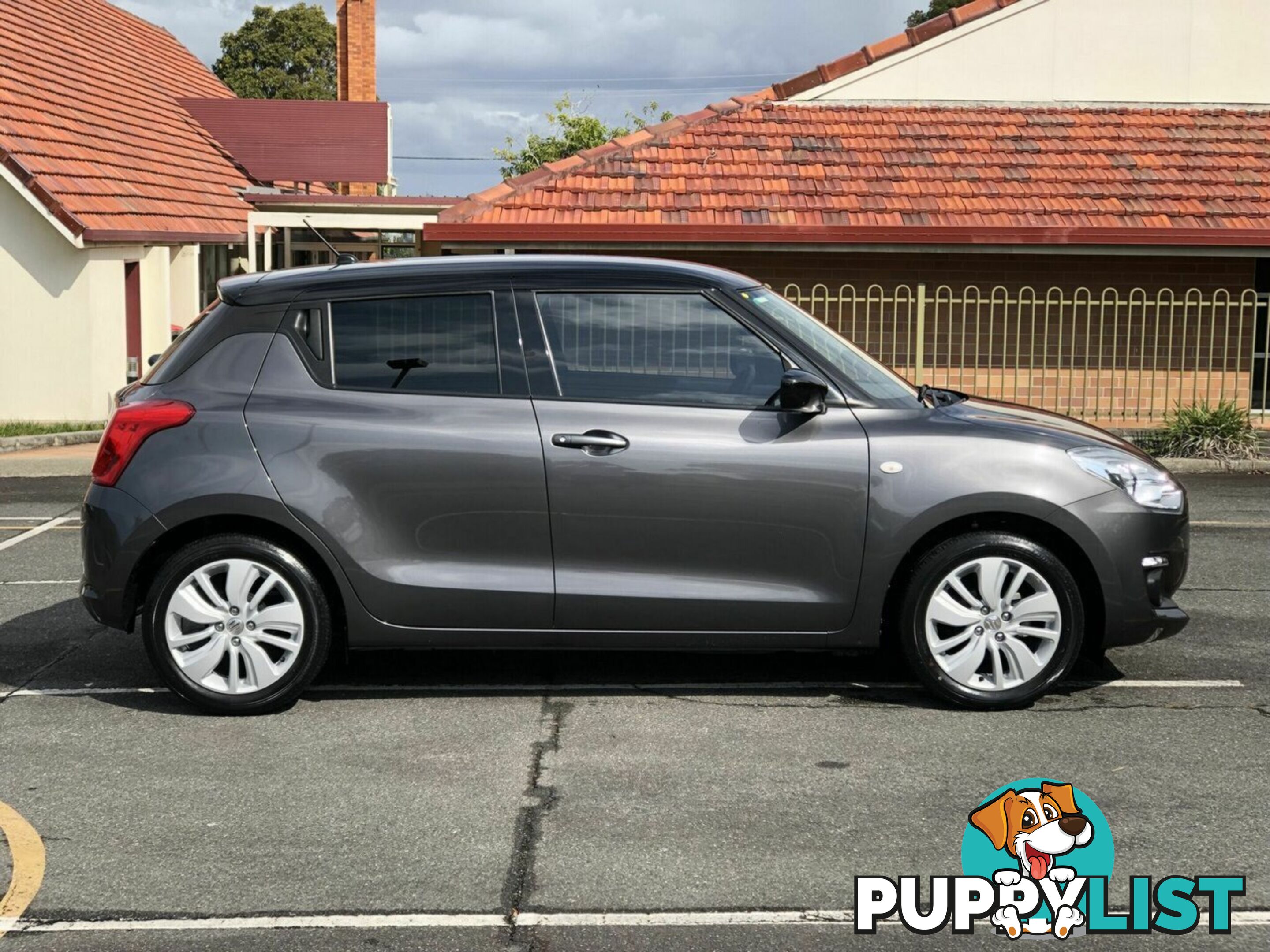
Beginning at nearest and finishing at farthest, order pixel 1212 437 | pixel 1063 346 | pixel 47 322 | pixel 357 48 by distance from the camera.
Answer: pixel 1212 437, pixel 47 322, pixel 1063 346, pixel 357 48

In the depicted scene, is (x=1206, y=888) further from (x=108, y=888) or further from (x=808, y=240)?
(x=808, y=240)

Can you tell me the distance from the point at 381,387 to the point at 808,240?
463 inches

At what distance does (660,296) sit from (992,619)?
5.93 feet

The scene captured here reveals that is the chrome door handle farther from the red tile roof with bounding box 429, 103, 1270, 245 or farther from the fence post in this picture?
the red tile roof with bounding box 429, 103, 1270, 245

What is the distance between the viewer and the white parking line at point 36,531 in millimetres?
10617

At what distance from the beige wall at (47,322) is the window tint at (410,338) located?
42.0 ft

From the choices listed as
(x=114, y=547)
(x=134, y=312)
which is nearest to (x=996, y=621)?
(x=114, y=547)

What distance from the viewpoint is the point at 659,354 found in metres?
6.27

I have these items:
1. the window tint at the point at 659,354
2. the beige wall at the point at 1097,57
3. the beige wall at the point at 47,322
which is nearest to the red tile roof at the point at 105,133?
the beige wall at the point at 47,322

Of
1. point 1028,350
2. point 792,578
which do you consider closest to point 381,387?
point 792,578

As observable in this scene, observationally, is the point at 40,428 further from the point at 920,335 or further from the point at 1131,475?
the point at 1131,475

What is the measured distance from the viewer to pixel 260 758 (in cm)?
569

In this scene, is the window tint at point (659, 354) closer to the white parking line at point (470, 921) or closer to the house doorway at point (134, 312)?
the white parking line at point (470, 921)

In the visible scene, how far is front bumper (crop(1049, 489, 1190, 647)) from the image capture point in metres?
6.09
